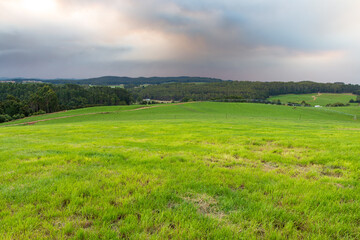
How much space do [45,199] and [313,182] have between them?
646 centimetres

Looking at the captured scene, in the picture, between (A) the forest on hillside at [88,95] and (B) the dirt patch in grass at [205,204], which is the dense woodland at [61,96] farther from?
(B) the dirt patch in grass at [205,204]

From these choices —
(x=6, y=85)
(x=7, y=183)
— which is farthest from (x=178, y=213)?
(x=6, y=85)

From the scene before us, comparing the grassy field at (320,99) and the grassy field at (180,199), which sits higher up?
the grassy field at (320,99)

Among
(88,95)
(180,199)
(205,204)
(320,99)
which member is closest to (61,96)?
(88,95)

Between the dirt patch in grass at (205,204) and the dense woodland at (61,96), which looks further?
the dense woodland at (61,96)

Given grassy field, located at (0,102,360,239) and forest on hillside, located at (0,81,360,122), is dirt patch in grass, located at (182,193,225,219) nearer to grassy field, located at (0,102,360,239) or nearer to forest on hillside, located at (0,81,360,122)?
grassy field, located at (0,102,360,239)

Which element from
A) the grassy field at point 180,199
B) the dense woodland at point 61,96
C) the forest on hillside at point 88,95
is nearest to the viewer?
the grassy field at point 180,199

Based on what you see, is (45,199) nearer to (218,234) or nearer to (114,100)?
(218,234)

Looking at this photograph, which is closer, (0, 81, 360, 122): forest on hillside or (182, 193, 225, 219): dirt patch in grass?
(182, 193, 225, 219): dirt patch in grass

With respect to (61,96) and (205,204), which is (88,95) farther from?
(205,204)

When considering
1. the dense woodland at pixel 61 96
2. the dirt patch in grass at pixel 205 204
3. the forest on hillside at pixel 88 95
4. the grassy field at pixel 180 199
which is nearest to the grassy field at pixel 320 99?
the forest on hillside at pixel 88 95

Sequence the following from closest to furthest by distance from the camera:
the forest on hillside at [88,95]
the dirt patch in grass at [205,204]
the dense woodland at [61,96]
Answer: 1. the dirt patch in grass at [205,204]
2. the forest on hillside at [88,95]
3. the dense woodland at [61,96]

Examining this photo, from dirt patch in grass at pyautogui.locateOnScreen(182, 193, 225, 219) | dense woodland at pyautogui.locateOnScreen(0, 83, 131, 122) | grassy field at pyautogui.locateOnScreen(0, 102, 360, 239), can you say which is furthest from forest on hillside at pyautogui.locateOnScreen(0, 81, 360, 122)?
dirt patch in grass at pyautogui.locateOnScreen(182, 193, 225, 219)

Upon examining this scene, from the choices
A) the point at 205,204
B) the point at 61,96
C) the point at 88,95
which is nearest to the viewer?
the point at 205,204
